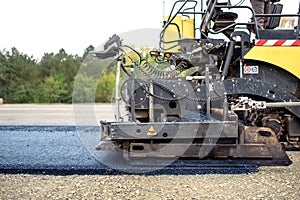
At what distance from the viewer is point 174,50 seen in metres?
6.01

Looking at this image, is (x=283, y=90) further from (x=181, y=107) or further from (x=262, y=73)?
(x=181, y=107)

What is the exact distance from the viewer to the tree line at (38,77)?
29328 mm

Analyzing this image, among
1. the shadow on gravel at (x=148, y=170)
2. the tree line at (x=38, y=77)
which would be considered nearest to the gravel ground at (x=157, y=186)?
the shadow on gravel at (x=148, y=170)

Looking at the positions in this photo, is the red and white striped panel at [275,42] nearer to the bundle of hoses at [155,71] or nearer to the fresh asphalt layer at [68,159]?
the bundle of hoses at [155,71]

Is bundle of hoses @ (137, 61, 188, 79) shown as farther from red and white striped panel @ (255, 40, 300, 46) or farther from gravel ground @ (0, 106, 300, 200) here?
gravel ground @ (0, 106, 300, 200)

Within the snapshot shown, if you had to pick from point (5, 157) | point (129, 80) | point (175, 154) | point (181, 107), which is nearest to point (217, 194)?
point (175, 154)

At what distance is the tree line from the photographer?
29328mm

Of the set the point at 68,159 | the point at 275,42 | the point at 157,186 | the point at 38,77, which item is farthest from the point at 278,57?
the point at 38,77

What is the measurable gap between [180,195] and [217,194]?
347 millimetres

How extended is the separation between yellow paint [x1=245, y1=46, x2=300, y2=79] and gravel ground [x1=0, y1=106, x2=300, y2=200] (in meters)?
1.44

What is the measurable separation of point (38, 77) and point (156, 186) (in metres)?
30.9

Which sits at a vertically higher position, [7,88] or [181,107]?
[181,107]

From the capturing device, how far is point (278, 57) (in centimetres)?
464

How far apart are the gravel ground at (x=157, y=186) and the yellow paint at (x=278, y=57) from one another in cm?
145
